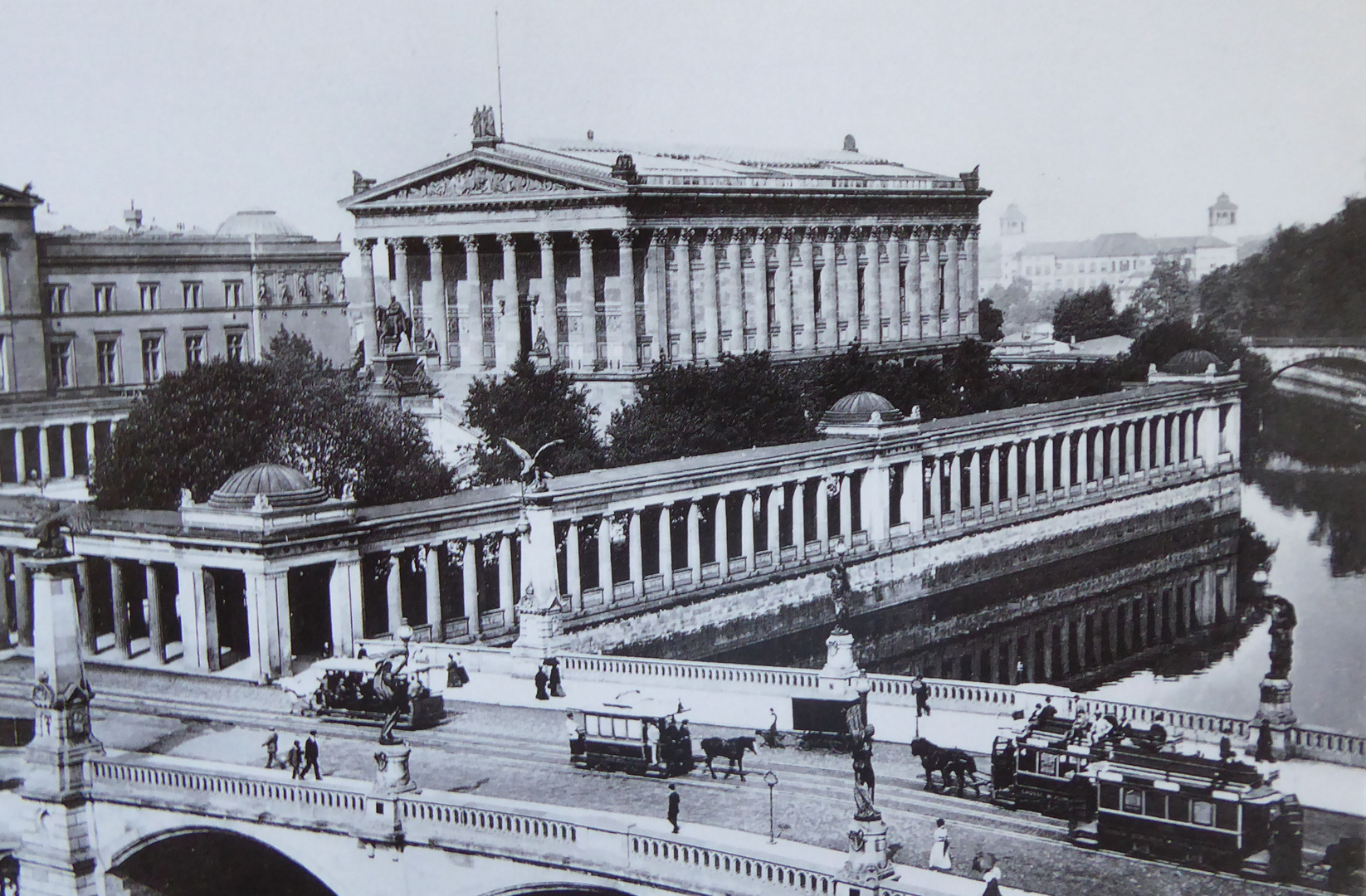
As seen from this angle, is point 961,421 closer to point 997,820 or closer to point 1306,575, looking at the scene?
point 1306,575

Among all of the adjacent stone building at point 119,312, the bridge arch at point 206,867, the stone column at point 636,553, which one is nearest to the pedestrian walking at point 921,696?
the bridge arch at point 206,867

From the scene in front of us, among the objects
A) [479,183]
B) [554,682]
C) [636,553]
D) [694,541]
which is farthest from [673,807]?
[479,183]

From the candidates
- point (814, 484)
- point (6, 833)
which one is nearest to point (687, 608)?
point (814, 484)

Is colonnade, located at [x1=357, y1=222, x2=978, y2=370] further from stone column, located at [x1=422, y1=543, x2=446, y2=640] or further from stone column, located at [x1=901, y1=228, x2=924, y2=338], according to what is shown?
stone column, located at [x1=422, y1=543, x2=446, y2=640]

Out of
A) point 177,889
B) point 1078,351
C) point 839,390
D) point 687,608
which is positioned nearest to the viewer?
point 177,889

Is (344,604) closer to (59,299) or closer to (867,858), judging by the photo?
(867,858)

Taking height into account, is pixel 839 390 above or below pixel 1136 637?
above

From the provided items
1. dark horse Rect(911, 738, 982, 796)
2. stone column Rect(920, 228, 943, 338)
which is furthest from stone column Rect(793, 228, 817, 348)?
dark horse Rect(911, 738, 982, 796)
